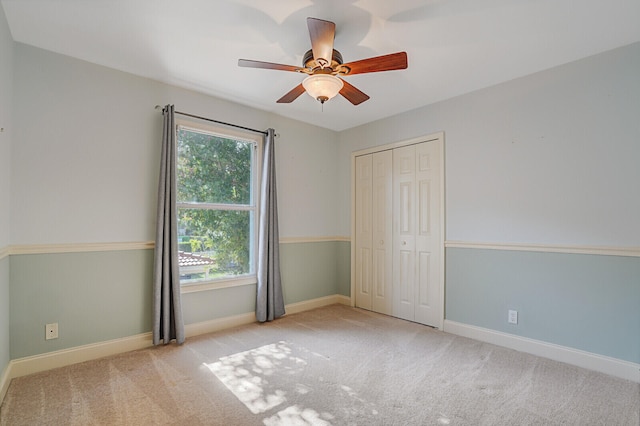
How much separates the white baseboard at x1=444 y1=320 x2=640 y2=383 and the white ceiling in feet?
7.84

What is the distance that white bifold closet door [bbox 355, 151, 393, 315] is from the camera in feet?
13.1

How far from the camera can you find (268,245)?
3.66 meters

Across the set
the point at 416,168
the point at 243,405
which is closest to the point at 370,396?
the point at 243,405

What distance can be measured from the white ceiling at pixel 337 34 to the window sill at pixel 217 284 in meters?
1.99

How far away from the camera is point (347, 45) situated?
2.41 meters

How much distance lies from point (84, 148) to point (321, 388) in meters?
2.66

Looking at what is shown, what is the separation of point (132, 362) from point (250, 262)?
148cm

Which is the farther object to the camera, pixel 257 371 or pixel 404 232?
pixel 404 232

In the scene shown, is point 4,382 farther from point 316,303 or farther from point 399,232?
point 399,232

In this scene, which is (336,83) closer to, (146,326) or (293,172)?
(293,172)

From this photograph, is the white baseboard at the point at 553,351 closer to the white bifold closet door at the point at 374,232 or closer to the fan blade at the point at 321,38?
the white bifold closet door at the point at 374,232

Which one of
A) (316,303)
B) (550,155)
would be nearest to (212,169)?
(316,303)

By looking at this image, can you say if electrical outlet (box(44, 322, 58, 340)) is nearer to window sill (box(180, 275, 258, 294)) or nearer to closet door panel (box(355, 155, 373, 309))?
window sill (box(180, 275, 258, 294))

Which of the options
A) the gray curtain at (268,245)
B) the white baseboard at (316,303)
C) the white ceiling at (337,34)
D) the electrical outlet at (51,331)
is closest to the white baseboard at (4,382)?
the electrical outlet at (51,331)
